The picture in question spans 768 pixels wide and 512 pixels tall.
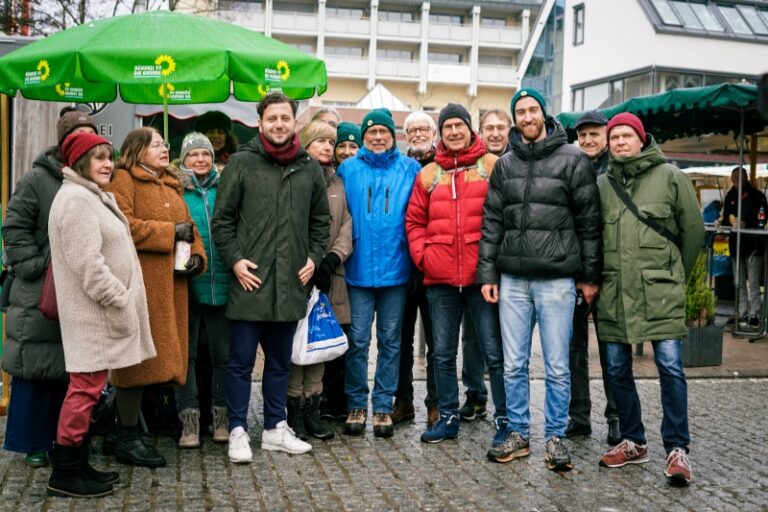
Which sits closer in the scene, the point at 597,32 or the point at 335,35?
the point at 597,32

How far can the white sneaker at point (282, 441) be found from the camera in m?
5.97

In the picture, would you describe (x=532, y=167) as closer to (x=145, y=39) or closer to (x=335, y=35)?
(x=145, y=39)

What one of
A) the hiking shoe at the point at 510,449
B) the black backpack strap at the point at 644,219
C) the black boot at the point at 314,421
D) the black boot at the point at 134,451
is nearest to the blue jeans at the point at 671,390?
the black backpack strap at the point at 644,219

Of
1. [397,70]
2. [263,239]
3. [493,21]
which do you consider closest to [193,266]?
[263,239]

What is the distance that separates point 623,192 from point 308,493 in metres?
2.60

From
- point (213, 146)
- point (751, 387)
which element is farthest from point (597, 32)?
point (213, 146)

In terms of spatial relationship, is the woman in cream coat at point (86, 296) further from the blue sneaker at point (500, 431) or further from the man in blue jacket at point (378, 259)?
the blue sneaker at point (500, 431)

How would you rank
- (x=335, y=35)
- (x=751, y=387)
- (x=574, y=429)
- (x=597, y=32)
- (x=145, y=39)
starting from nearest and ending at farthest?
(x=574, y=429) → (x=145, y=39) → (x=751, y=387) → (x=597, y=32) → (x=335, y=35)

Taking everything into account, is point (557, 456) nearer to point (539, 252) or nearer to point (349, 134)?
point (539, 252)

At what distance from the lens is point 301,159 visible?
234 inches

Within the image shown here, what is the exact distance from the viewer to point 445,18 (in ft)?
216

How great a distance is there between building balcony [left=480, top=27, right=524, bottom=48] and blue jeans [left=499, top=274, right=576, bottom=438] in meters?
61.5

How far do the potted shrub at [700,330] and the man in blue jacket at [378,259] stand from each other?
4243 millimetres

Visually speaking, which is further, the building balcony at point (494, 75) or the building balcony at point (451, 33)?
the building balcony at point (494, 75)
